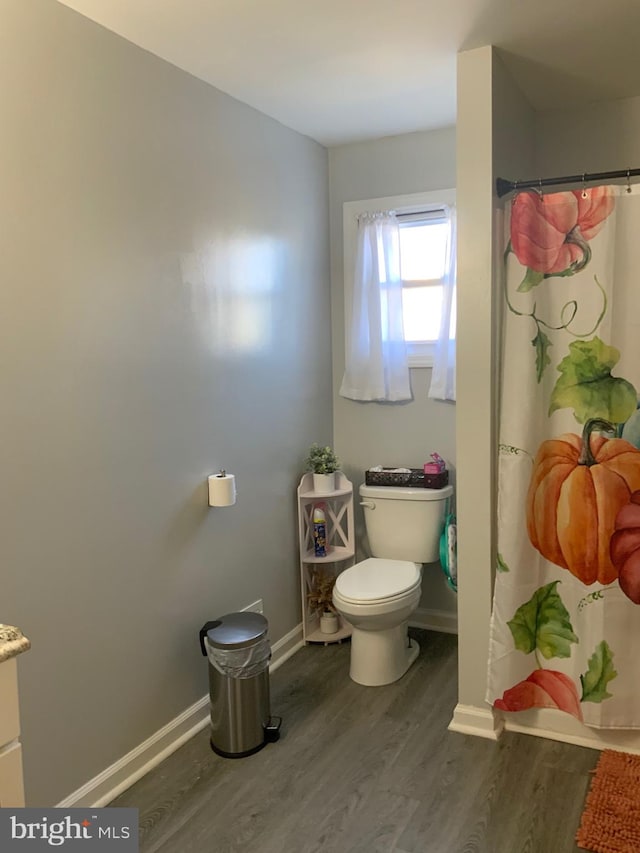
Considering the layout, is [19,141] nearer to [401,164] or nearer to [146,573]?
[146,573]

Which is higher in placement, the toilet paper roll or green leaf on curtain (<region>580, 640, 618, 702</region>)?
the toilet paper roll

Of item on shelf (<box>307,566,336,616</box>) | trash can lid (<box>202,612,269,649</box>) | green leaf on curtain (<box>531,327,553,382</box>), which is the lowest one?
item on shelf (<box>307,566,336,616</box>)

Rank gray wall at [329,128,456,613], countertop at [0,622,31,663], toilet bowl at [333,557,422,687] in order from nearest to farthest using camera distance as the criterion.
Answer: countertop at [0,622,31,663]
toilet bowl at [333,557,422,687]
gray wall at [329,128,456,613]

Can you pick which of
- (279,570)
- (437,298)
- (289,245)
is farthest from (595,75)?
(279,570)

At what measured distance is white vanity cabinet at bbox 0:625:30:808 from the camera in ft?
4.11

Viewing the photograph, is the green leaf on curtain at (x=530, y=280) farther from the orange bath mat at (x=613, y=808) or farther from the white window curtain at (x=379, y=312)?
the orange bath mat at (x=613, y=808)

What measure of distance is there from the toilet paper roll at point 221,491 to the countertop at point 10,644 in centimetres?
138

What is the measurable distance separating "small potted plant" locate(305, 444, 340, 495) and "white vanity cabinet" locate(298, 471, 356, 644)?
3cm

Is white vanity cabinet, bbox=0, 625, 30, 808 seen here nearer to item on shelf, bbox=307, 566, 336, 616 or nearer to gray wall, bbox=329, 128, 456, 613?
item on shelf, bbox=307, 566, 336, 616

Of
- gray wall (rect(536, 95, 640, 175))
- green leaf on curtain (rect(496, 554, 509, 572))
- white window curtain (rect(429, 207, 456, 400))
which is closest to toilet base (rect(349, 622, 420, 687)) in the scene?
green leaf on curtain (rect(496, 554, 509, 572))

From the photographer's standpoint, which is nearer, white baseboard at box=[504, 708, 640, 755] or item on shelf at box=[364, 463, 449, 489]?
white baseboard at box=[504, 708, 640, 755]

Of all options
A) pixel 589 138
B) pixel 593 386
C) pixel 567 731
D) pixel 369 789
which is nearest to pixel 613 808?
pixel 567 731

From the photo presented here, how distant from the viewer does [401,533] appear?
11.0 ft

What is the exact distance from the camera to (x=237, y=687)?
97.7 inches
